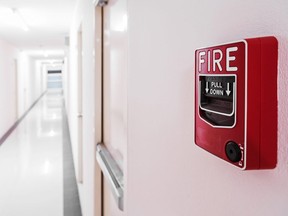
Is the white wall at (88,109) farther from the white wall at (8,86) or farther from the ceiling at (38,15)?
the white wall at (8,86)

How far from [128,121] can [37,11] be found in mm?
4197

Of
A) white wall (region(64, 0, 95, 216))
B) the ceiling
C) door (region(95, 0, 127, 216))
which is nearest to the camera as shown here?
door (region(95, 0, 127, 216))

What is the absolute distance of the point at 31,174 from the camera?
5.12 m

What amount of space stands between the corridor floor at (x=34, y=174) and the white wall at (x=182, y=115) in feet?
9.42

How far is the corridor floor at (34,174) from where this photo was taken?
3841 millimetres

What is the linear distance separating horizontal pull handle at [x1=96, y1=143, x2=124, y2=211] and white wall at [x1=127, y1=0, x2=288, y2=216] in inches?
7.9

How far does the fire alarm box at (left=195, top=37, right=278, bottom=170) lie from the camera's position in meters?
0.44

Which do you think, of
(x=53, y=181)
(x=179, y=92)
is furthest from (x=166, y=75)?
(x=53, y=181)

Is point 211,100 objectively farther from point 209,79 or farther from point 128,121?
point 128,121

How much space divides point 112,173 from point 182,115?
40.8 inches

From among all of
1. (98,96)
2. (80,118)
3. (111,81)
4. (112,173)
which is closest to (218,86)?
(112,173)

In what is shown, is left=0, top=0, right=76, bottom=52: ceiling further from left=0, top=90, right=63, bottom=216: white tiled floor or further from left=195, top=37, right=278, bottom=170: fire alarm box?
left=195, top=37, right=278, bottom=170: fire alarm box

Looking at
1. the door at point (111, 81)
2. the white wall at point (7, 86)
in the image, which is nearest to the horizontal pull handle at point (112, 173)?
the door at point (111, 81)

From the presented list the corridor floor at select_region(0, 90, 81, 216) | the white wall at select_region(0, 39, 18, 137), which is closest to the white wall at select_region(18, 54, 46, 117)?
the white wall at select_region(0, 39, 18, 137)
